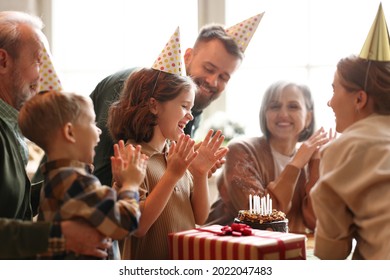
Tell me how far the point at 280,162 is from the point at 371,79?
1210 mm

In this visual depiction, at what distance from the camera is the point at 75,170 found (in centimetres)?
131

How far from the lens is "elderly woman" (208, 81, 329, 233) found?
2.56m

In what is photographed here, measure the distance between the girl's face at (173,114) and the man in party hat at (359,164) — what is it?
49cm

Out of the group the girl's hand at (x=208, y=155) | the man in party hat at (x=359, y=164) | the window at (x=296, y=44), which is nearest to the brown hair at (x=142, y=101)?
the girl's hand at (x=208, y=155)

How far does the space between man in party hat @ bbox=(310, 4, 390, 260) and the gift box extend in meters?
0.07

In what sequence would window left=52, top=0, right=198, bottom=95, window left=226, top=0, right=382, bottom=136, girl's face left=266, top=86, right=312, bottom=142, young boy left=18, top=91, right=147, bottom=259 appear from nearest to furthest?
young boy left=18, top=91, right=147, bottom=259, girl's face left=266, top=86, right=312, bottom=142, window left=226, top=0, right=382, bottom=136, window left=52, top=0, right=198, bottom=95

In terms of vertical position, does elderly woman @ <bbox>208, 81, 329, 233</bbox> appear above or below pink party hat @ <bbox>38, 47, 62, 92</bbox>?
below

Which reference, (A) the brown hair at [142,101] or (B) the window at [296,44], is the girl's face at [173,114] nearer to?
(A) the brown hair at [142,101]

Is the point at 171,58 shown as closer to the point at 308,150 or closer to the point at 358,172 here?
the point at 358,172

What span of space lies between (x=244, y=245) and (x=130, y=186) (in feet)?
1.01

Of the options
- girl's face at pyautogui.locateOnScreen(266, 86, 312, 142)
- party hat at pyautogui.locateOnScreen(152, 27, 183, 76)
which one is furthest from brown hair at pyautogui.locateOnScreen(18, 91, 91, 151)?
girl's face at pyautogui.locateOnScreen(266, 86, 312, 142)

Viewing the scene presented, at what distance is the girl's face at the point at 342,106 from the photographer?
1529 millimetres

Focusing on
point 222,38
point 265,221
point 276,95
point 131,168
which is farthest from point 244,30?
point 131,168

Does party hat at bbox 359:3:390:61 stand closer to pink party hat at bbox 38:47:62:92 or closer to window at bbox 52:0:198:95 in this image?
pink party hat at bbox 38:47:62:92
